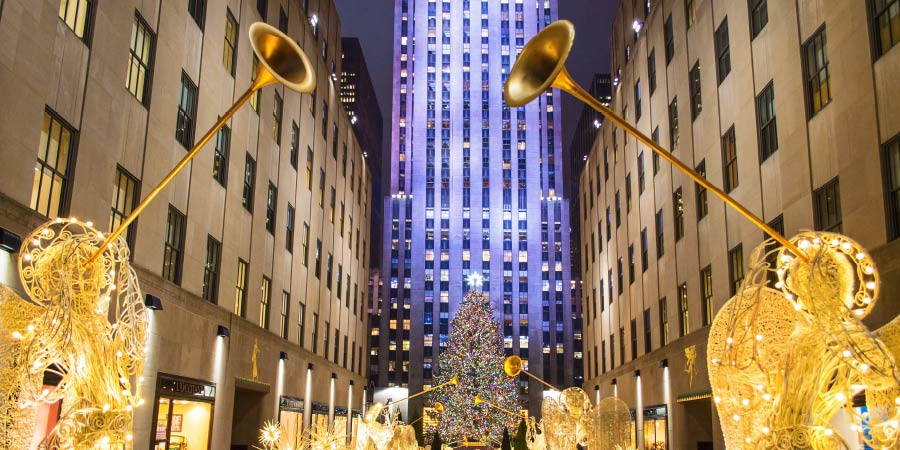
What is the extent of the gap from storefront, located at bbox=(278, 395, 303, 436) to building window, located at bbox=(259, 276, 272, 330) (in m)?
3.72


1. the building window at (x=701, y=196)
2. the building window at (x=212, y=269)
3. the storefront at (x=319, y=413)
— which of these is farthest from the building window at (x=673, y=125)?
the storefront at (x=319, y=413)

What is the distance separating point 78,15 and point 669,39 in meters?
25.5

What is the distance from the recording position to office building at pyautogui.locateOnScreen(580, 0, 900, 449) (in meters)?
17.1

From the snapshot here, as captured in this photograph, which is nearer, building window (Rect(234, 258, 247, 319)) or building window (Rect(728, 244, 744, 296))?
building window (Rect(728, 244, 744, 296))

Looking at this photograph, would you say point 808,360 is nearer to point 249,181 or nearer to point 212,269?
point 212,269

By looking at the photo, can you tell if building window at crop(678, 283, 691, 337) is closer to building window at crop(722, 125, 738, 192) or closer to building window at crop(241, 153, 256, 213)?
building window at crop(722, 125, 738, 192)

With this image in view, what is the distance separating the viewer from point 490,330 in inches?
2768

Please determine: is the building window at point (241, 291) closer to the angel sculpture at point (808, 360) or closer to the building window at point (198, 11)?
the building window at point (198, 11)

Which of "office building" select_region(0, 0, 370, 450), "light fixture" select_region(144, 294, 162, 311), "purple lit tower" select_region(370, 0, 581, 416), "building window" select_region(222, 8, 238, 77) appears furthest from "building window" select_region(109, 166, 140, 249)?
"purple lit tower" select_region(370, 0, 581, 416)

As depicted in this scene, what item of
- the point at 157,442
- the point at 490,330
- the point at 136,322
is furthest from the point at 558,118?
the point at 136,322

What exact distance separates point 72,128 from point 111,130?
1.79m

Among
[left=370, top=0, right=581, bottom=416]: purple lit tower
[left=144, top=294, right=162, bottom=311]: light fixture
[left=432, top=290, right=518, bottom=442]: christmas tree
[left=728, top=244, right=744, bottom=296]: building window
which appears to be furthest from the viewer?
[left=370, top=0, right=581, bottom=416]: purple lit tower

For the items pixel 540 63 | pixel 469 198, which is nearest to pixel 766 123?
pixel 540 63

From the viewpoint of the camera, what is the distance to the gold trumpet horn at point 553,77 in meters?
8.25
